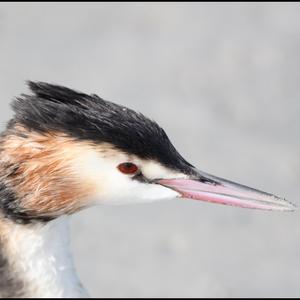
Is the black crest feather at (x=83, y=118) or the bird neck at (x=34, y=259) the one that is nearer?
the black crest feather at (x=83, y=118)

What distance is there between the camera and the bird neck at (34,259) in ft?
15.6

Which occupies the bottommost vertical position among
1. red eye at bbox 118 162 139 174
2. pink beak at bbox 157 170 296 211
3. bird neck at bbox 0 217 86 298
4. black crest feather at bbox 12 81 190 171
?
bird neck at bbox 0 217 86 298

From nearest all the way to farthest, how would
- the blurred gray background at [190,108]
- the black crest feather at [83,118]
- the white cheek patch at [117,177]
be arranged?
the black crest feather at [83,118] < the white cheek patch at [117,177] < the blurred gray background at [190,108]

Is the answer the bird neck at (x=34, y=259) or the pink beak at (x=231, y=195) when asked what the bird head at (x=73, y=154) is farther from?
the pink beak at (x=231, y=195)

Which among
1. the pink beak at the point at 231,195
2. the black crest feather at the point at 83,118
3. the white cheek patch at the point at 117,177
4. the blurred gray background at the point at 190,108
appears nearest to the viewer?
the black crest feather at the point at 83,118

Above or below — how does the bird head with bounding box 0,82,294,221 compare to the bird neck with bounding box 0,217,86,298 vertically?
above

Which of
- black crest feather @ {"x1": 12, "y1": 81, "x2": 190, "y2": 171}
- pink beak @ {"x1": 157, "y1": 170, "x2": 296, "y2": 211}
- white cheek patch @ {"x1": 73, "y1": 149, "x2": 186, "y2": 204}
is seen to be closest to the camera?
black crest feather @ {"x1": 12, "y1": 81, "x2": 190, "y2": 171}

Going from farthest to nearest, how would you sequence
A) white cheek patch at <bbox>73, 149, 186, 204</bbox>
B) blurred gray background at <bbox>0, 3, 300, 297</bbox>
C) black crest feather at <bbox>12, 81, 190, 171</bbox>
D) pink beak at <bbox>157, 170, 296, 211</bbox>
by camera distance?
1. blurred gray background at <bbox>0, 3, 300, 297</bbox>
2. pink beak at <bbox>157, 170, 296, 211</bbox>
3. white cheek patch at <bbox>73, 149, 186, 204</bbox>
4. black crest feather at <bbox>12, 81, 190, 171</bbox>

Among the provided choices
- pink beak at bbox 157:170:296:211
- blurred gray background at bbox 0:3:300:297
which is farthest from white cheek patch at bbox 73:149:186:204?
blurred gray background at bbox 0:3:300:297

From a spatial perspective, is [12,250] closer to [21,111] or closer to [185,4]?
[21,111]

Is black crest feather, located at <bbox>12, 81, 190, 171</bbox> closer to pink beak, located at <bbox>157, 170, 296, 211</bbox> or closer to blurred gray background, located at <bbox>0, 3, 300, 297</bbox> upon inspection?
pink beak, located at <bbox>157, 170, 296, 211</bbox>

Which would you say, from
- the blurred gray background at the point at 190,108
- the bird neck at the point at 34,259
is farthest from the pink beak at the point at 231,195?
the blurred gray background at the point at 190,108

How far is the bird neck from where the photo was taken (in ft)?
15.6

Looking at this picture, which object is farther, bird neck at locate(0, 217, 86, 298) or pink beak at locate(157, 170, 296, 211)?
pink beak at locate(157, 170, 296, 211)
